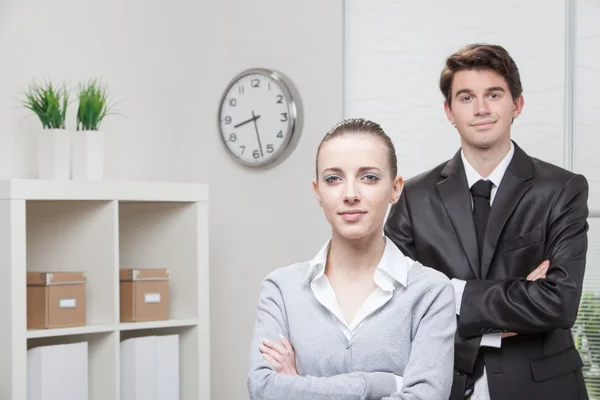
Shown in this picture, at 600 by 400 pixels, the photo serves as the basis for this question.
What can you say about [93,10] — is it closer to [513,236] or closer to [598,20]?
[598,20]

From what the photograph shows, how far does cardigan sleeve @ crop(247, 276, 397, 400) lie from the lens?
5.07 ft

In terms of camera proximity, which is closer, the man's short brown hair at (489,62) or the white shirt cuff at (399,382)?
the white shirt cuff at (399,382)

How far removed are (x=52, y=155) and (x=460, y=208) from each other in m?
1.72

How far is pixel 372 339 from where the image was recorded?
5.19 ft

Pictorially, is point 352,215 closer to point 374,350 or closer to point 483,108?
point 374,350

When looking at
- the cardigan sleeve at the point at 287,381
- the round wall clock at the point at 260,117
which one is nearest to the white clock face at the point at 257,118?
the round wall clock at the point at 260,117

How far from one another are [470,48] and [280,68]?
5.83 ft

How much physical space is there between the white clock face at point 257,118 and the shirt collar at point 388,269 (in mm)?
2202

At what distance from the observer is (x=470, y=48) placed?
2.25 metres

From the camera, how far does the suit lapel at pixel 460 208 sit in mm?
2188

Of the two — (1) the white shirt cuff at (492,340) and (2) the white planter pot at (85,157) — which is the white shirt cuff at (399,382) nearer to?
(1) the white shirt cuff at (492,340)

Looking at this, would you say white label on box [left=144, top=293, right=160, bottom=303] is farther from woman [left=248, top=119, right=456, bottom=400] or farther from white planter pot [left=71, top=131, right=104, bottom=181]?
woman [left=248, top=119, right=456, bottom=400]

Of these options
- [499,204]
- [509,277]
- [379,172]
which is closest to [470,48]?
[499,204]

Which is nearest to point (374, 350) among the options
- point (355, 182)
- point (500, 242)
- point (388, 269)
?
point (388, 269)
